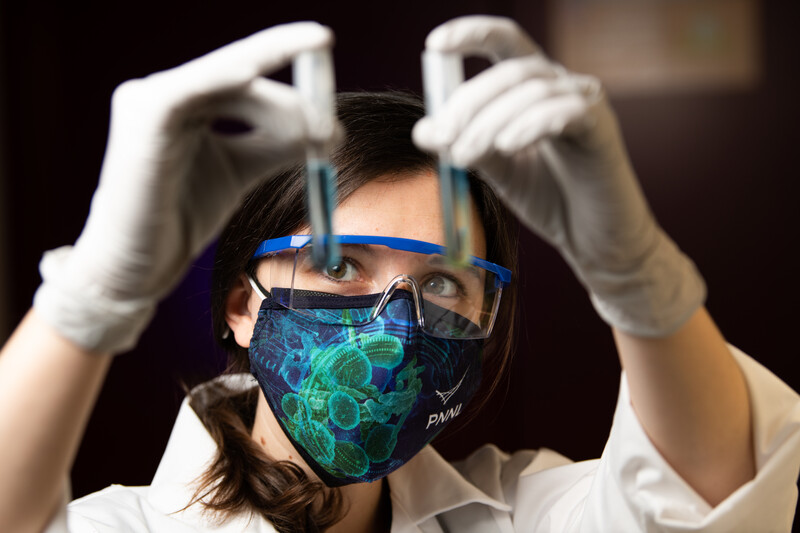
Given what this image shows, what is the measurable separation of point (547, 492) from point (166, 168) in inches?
44.2

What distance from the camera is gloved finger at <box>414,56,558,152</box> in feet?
2.83

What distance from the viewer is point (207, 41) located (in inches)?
108

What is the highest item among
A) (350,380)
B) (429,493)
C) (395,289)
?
(395,289)

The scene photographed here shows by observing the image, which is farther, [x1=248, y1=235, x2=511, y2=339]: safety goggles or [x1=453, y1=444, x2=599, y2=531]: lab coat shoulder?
[x1=453, y1=444, x2=599, y2=531]: lab coat shoulder

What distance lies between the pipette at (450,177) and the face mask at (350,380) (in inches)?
18.9

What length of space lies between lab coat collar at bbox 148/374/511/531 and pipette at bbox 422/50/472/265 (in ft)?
Result: 2.67

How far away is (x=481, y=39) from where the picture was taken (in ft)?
2.89

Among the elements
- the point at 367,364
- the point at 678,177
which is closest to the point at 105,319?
the point at 367,364

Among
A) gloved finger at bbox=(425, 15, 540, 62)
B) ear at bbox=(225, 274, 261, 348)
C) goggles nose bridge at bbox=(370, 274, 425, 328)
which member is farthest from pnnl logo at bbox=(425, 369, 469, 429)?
gloved finger at bbox=(425, 15, 540, 62)

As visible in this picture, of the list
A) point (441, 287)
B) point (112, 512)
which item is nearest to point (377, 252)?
point (441, 287)

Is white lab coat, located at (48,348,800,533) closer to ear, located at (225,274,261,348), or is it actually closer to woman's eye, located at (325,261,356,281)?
ear, located at (225,274,261,348)

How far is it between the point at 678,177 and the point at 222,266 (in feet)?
5.73

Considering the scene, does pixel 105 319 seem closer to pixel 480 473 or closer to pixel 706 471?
pixel 706 471

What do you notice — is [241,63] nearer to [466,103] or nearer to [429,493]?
[466,103]
